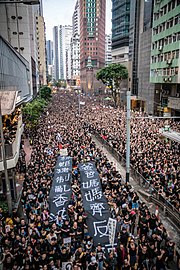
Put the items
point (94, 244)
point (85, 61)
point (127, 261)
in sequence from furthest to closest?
point (85, 61)
point (94, 244)
point (127, 261)

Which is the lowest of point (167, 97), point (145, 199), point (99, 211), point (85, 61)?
point (145, 199)

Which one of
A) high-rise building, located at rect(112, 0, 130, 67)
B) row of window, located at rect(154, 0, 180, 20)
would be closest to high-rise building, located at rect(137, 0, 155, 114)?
row of window, located at rect(154, 0, 180, 20)

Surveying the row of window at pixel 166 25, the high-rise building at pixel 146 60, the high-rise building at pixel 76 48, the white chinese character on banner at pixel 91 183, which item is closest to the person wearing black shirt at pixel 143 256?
the white chinese character on banner at pixel 91 183

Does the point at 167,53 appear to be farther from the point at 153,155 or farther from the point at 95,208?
the point at 95,208

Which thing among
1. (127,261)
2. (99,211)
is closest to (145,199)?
(99,211)

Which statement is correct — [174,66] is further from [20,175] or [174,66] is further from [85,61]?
[85,61]

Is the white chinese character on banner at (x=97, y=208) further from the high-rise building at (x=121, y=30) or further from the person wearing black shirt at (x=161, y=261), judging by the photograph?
the high-rise building at (x=121, y=30)
